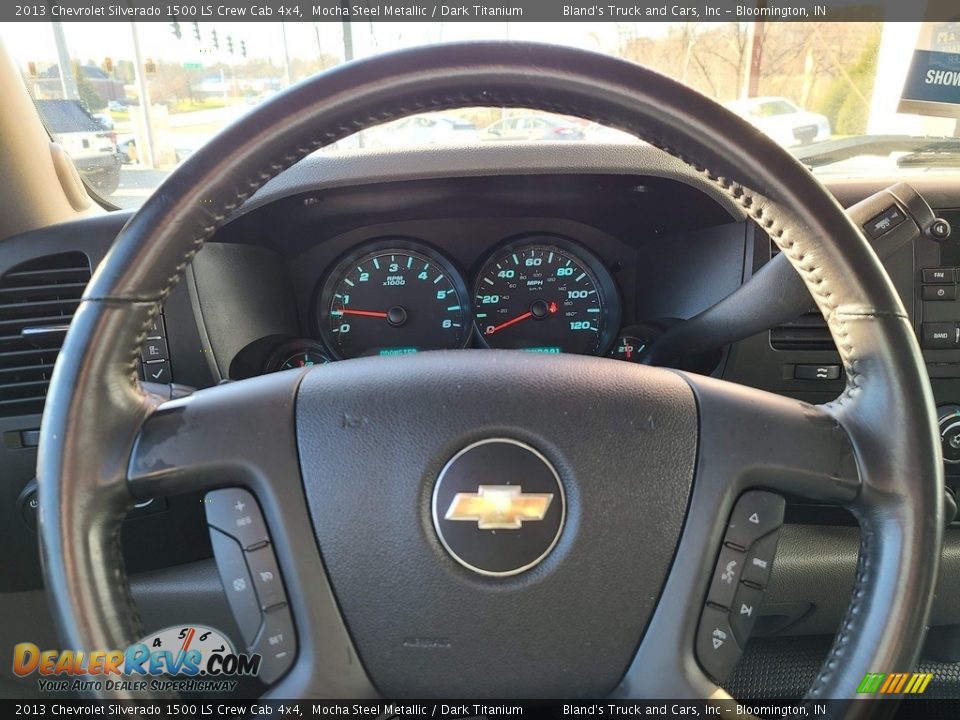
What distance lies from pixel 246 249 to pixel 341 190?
0.29 m

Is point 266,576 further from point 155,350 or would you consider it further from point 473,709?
point 155,350

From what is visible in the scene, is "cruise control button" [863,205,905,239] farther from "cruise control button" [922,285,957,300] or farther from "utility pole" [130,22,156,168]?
"utility pole" [130,22,156,168]

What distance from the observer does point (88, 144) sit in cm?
195

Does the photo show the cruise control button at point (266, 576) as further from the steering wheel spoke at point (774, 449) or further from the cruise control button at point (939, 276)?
the cruise control button at point (939, 276)

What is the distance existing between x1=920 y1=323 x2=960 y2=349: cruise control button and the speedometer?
2.57 feet

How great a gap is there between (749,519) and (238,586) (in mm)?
570

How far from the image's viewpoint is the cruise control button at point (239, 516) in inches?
32.2

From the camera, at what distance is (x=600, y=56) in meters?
0.75

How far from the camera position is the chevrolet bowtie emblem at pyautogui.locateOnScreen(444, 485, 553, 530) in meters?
0.80

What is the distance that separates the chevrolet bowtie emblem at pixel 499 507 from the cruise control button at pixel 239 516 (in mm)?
210

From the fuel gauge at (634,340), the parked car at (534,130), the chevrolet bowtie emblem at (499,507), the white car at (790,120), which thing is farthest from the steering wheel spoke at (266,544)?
the white car at (790,120)

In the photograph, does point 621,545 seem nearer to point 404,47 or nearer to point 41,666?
point 404,47
